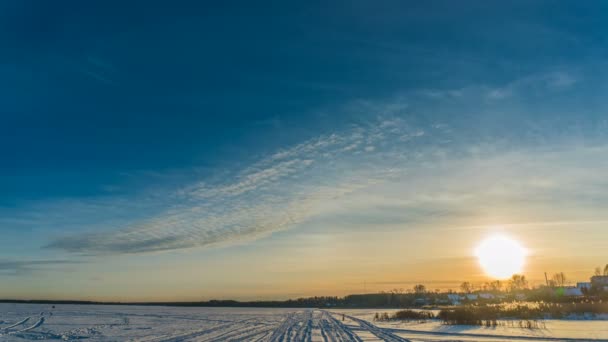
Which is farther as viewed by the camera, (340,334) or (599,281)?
(599,281)

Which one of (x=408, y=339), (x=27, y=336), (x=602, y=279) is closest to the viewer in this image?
(x=408, y=339)

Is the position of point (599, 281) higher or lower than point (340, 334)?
higher

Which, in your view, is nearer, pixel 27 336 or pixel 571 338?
pixel 571 338

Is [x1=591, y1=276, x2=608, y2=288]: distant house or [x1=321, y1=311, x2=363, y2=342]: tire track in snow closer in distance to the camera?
[x1=321, y1=311, x2=363, y2=342]: tire track in snow

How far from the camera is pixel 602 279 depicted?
14075 cm

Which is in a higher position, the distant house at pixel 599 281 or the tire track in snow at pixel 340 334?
the distant house at pixel 599 281

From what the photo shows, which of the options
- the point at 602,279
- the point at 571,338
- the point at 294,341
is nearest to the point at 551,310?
the point at 571,338

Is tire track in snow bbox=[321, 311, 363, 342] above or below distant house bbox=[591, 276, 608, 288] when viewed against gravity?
below

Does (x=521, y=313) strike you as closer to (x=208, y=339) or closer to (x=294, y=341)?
(x=294, y=341)

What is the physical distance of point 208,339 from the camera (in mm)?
25875

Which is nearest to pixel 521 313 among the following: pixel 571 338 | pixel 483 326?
pixel 483 326

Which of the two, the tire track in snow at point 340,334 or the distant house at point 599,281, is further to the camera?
the distant house at point 599,281

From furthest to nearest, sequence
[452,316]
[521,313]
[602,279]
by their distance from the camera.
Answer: [602,279], [521,313], [452,316]

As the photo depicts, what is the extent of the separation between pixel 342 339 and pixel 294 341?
133 inches
